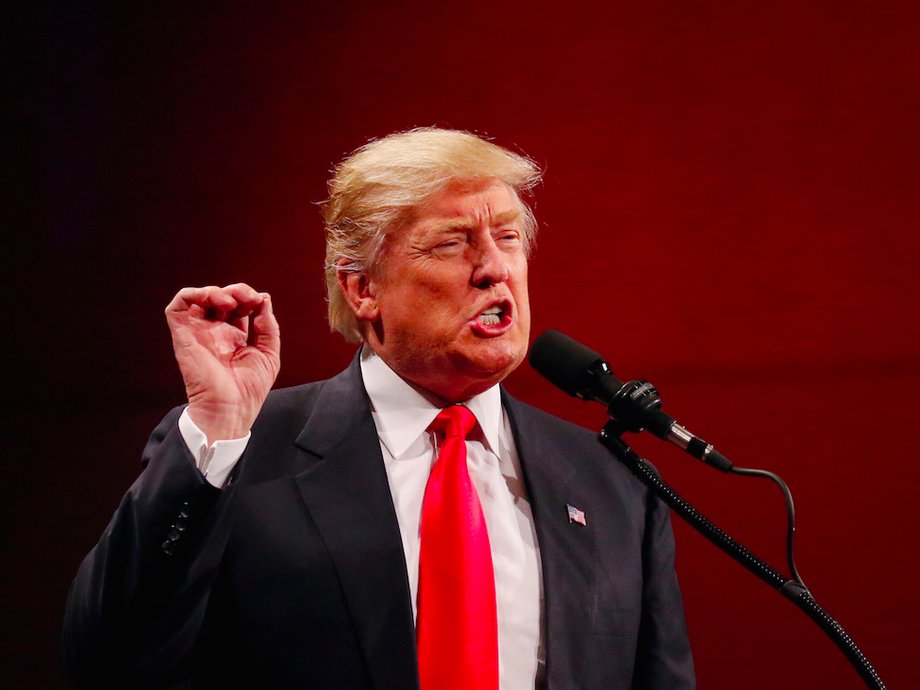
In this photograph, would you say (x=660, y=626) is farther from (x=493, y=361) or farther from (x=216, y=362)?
(x=216, y=362)

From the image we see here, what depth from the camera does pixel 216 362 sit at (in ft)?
4.22

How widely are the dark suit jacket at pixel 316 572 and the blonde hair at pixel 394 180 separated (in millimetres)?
211

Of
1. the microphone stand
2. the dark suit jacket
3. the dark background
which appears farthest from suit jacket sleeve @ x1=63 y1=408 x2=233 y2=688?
the dark background

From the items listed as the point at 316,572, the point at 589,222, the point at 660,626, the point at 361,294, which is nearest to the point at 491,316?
the point at 361,294

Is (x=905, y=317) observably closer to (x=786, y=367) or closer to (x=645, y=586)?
(x=786, y=367)

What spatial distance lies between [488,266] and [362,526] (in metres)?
0.43

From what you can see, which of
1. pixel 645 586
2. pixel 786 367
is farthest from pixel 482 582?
pixel 786 367

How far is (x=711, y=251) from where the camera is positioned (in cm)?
201

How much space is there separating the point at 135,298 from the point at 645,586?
3.99ft

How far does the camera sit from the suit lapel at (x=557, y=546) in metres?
1.34

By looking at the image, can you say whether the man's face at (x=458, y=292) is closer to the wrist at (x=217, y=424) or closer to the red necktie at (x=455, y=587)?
the red necktie at (x=455, y=587)

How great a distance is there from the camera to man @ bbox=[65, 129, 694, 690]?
4.03 ft

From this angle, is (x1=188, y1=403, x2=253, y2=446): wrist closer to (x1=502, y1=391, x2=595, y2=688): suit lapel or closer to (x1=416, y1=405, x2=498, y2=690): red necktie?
(x1=416, y1=405, x2=498, y2=690): red necktie

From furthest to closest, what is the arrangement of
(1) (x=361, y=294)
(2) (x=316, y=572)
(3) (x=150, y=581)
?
(1) (x=361, y=294) → (2) (x=316, y=572) → (3) (x=150, y=581)
